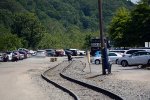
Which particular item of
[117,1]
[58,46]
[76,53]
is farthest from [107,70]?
[117,1]

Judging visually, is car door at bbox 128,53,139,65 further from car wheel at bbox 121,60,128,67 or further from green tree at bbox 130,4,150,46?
green tree at bbox 130,4,150,46

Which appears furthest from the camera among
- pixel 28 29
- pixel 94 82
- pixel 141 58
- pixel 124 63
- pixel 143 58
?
pixel 28 29

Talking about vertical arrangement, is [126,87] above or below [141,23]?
below

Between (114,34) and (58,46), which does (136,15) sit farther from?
(58,46)

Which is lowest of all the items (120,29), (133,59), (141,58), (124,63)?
(124,63)

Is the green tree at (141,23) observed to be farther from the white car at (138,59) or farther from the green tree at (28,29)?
the green tree at (28,29)

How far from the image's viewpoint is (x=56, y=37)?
17125cm

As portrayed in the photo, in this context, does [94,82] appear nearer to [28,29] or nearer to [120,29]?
[120,29]

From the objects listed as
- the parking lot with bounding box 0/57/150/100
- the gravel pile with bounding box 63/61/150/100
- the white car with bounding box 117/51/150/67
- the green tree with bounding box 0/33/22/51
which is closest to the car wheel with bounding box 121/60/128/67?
the white car with bounding box 117/51/150/67

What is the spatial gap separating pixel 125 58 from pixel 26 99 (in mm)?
26565

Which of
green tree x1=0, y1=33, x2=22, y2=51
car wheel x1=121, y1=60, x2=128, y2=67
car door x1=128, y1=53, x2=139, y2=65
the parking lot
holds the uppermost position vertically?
green tree x1=0, y1=33, x2=22, y2=51

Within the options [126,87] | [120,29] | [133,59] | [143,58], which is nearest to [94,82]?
[126,87]

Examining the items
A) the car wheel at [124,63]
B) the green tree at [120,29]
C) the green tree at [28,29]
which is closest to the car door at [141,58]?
the car wheel at [124,63]

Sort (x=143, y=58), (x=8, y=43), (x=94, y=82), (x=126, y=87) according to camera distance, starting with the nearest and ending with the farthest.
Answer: (x=126, y=87) → (x=94, y=82) → (x=143, y=58) → (x=8, y=43)
